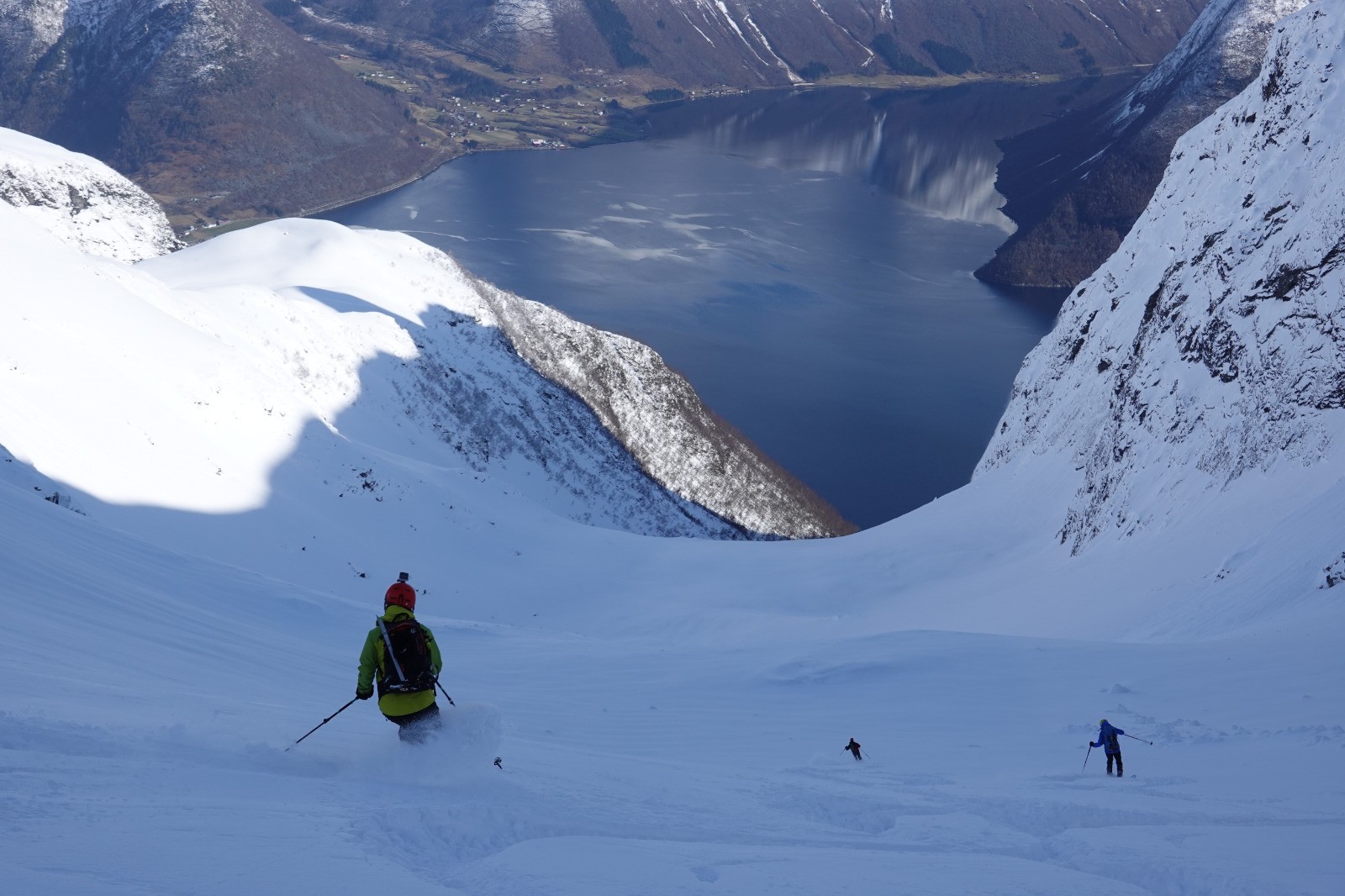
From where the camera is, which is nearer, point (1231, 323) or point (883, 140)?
point (1231, 323)

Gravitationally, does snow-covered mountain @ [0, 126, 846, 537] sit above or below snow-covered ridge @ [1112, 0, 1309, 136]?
below

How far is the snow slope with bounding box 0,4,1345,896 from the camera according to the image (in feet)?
20.5

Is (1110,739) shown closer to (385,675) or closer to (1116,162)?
(385,675)

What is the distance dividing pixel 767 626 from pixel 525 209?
9656 centimetres

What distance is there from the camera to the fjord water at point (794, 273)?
6431cm

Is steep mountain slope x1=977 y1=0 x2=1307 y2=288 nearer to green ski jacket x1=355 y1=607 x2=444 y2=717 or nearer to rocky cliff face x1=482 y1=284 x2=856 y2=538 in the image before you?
rocky cliff face x1=482 y1=284 x2=856 y2=538

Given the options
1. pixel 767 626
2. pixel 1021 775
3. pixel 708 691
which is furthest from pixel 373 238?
pixel 1021 775

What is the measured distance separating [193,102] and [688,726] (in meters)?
148

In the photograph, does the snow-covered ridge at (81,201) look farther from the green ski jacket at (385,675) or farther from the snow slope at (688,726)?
the green ski jacket at (385,675)

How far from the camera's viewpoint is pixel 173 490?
20.3 m

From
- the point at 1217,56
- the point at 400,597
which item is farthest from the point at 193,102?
the point at 400,597

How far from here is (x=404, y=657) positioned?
7.59m

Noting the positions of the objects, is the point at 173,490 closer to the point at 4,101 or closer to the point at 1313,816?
the point at 1313,816

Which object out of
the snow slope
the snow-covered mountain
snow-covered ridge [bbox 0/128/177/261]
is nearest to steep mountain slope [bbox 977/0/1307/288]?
the snow-covered mountain
